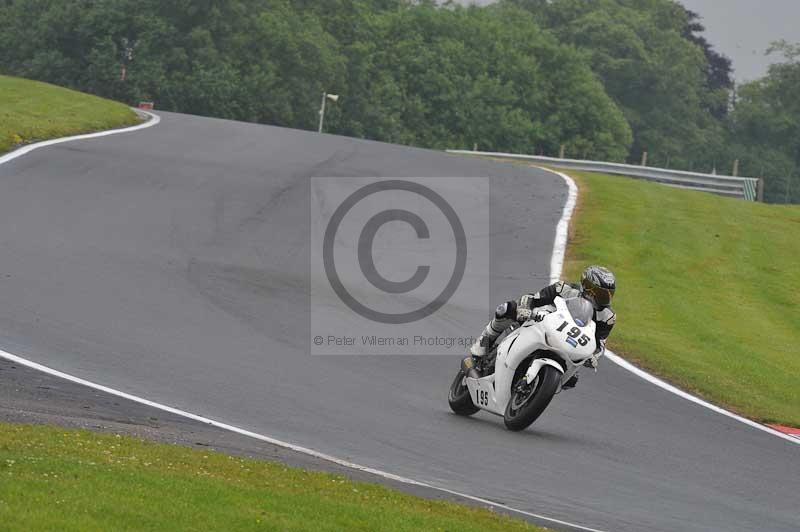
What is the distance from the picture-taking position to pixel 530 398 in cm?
1099

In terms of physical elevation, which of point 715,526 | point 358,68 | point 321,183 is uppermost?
point 358,68

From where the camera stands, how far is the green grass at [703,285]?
14883mm

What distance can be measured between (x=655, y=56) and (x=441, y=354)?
10881 centimetres

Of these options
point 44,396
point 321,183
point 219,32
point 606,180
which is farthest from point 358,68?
point 44,396

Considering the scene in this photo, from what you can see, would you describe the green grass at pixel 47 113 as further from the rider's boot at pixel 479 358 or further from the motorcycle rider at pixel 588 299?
the motorcycle rider at pixel 588 299

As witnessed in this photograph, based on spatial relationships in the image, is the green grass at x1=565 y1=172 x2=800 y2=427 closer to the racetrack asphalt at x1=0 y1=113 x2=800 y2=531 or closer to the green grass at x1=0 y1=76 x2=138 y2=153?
the racetrack asphalt at x1=0 y1=113 x2=800 y2=531

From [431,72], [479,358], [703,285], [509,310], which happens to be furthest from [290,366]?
[431,72]

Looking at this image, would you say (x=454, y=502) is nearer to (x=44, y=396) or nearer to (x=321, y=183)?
(x=44, y=396)

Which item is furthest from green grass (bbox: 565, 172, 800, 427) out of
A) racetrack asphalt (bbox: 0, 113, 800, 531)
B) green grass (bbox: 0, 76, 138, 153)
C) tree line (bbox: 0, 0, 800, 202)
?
tree line (bbox: 0, 0, 800, 202)

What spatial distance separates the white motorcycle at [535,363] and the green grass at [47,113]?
1447cm

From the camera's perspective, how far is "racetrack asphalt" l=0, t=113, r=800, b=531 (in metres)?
9.65

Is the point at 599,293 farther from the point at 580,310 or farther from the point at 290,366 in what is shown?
the point at 290,366

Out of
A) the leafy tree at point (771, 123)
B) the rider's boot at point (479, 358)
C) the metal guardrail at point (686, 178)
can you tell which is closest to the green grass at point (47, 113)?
the metal guardrail at point (686, 178)

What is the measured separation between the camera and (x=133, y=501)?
22.7 ft
